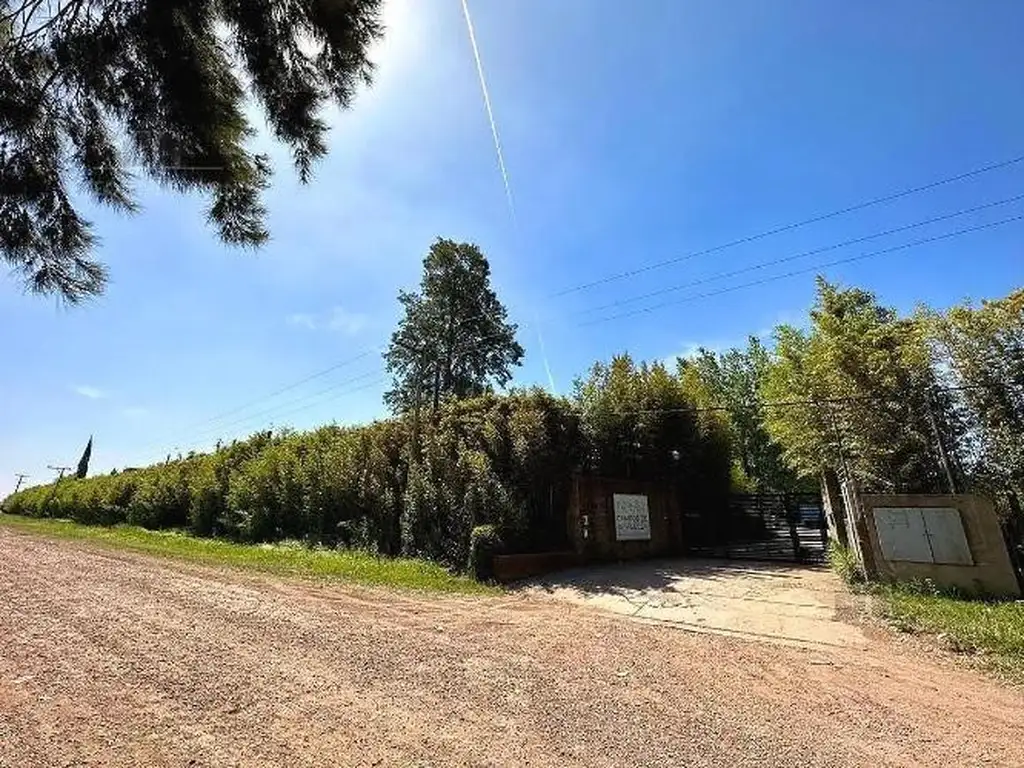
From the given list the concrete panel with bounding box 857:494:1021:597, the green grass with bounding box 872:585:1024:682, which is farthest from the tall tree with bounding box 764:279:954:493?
the green grass with bounding box 872:585:1024:682

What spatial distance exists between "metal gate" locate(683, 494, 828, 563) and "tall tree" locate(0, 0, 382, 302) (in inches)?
466

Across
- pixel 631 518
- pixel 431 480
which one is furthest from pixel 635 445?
pixel 431 480

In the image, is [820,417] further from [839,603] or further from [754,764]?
[754,764]

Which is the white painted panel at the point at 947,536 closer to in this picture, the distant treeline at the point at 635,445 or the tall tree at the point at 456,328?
the distant treeline at the point at 635,445

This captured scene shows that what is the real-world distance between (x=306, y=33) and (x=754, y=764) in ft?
14.4

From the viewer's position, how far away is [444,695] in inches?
149

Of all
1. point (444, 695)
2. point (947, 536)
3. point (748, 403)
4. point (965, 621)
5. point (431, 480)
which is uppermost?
point (748, 403)

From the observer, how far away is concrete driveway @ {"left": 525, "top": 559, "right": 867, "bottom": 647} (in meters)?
6.05

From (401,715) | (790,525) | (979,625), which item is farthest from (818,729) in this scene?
(790,525)

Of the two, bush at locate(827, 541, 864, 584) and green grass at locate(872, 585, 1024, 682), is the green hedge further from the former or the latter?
green grass at locate(872, 585, 1024, 682)

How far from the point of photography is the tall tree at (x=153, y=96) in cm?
236

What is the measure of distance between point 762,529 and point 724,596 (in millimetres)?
7608

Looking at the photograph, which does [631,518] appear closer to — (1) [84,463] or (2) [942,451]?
(2) [942,451]

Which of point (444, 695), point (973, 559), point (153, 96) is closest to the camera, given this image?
point (153, 96)
